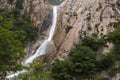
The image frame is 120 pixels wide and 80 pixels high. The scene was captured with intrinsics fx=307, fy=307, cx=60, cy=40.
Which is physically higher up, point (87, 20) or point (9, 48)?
point (9, 48)

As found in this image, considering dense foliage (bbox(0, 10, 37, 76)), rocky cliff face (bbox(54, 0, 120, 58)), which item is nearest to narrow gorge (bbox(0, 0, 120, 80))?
rocky cliff face (bbox(54, 0, 120, 58))

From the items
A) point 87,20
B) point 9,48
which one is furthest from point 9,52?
point 87,20

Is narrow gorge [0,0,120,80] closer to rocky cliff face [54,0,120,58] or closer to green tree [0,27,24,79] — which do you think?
rocky cliff face [54,0,120,58]

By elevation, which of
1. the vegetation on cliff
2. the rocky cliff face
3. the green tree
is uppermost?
the green tree

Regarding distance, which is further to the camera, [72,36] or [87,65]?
[72,36]

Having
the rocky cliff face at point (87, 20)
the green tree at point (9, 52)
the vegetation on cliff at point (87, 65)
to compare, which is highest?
the green tree at point (9, 52)

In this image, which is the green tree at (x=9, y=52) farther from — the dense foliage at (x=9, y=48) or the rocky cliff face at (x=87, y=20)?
the rocky cliff face at (x=87, y=20)

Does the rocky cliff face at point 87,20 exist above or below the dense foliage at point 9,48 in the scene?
below

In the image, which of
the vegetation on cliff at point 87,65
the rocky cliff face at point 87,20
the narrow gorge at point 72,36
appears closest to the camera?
the vegetation on cliff at point 87,65

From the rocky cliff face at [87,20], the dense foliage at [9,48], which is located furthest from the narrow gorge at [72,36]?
the dense foliage at [9,48]

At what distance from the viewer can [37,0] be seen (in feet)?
133

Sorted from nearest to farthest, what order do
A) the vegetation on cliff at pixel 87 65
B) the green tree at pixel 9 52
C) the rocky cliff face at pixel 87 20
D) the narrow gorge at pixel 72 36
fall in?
the green tree at pixel 9 52, the vegetation on cliff at pixel 87 65, the narrow gorge at pixel 72 36, the rocky cliff face at pixel 87 20

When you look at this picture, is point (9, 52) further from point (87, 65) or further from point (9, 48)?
point (87, 65)

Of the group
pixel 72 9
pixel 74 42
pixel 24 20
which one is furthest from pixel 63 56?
pixel 24 20
